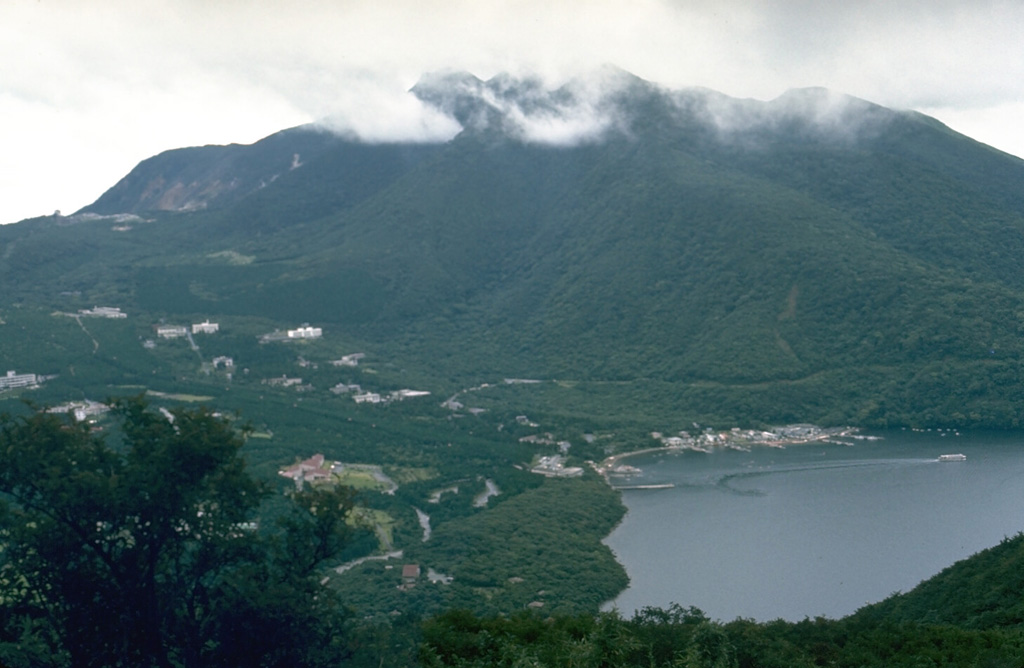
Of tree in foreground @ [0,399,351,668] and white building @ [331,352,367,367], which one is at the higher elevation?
white building @ [331,352,367,367]

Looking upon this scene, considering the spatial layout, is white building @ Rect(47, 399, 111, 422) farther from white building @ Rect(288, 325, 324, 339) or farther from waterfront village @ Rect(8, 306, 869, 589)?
white building @ Rect(288, 325, 324, 339)

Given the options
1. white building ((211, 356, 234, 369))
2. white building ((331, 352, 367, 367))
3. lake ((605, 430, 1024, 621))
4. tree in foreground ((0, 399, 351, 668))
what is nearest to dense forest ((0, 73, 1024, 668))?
tree in foreground ((0, 399, 351, 668))

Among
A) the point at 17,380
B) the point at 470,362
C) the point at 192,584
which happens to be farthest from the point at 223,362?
the point at 192,584

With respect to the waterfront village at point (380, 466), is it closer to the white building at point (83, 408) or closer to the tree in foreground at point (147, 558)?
the white building at point (83, 408)

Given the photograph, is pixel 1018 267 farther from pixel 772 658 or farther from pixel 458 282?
pixel 772 658

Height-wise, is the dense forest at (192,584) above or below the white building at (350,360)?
below

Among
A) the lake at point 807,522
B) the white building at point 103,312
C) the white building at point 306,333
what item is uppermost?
the white building at point 103,312

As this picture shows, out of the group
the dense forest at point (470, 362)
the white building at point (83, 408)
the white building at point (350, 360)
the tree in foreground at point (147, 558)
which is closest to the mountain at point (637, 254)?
the dense forest at point (470, 362)
